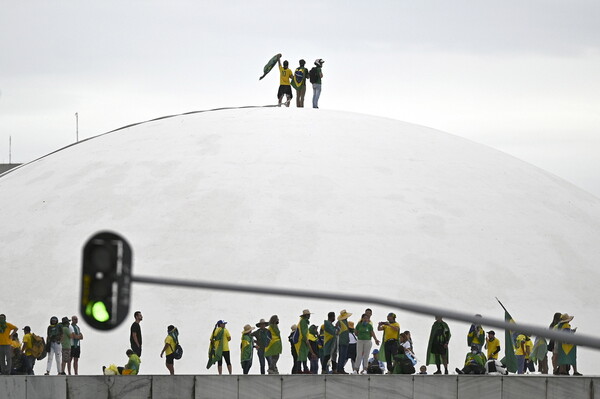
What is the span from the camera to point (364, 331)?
18.6 m

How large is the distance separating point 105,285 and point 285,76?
19738 mm

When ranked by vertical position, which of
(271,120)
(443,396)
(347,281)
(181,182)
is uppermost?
Result: (271,120)

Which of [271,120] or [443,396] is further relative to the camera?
[271,120]

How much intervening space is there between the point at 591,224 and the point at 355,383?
42.1 feet

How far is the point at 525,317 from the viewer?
73.6ft

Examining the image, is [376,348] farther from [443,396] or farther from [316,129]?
[316,129]

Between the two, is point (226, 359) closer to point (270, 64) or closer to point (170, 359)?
point (170, 359)

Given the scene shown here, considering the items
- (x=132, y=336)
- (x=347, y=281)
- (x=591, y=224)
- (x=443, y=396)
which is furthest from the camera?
(x=591, y=224)

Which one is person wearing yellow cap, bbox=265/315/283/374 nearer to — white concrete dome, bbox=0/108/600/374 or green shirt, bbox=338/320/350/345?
green shirt, bbox=338/320/350/345

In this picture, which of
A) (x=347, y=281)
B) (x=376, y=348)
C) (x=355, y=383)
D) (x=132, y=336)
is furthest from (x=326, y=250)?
(x=355, y=383)

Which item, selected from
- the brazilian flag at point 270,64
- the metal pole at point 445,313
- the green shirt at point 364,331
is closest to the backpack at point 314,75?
the brazilian flag at point 270,64

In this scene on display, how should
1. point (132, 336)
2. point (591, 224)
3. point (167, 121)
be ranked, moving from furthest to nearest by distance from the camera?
point (167, 121)
point (591, 224)
point (132, 336)

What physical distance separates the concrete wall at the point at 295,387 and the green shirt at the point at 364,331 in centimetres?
265

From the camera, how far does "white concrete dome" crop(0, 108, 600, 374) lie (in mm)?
22094
